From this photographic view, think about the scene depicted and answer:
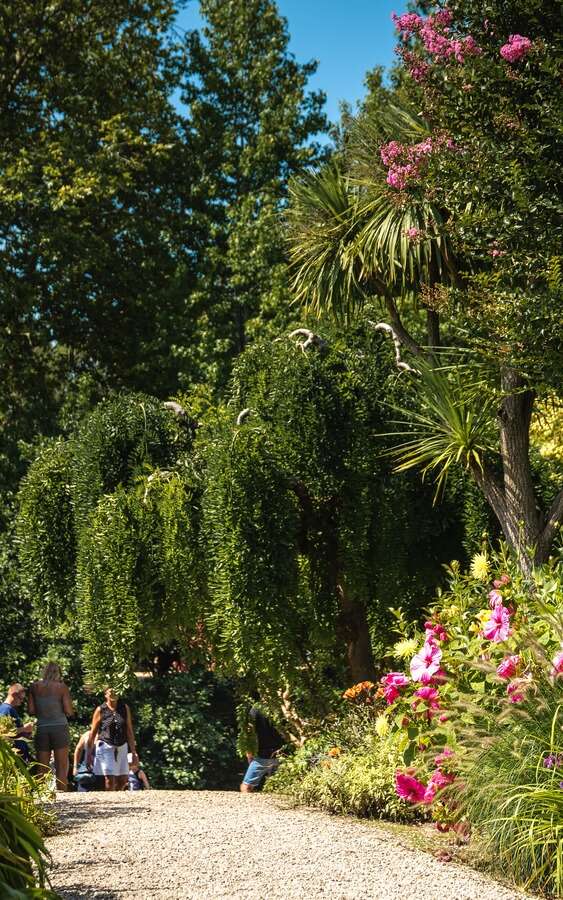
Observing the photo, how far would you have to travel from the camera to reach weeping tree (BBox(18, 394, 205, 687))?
809cm

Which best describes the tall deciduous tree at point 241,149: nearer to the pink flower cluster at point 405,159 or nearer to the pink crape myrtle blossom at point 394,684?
the pink flower cluster at point 405,159

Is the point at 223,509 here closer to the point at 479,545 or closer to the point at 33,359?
the point at 479,545

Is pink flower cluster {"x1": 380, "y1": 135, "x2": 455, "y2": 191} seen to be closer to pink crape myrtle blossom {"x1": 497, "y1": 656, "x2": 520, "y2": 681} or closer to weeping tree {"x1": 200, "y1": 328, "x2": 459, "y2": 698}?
weeping tree {"x1": 200, "y1": 328, "x2": 459, "y2": 698}

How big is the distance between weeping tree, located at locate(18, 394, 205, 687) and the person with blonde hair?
738mm

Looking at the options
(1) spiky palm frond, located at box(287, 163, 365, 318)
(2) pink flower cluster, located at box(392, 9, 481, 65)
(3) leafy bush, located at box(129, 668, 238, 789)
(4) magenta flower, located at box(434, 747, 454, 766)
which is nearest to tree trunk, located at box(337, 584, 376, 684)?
(1) spiky palm frond, located at box(287, 163, 365, 318)

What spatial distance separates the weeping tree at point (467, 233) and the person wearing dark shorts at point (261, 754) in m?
2.73

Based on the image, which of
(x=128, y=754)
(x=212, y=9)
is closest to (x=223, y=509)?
(x=128, y=754)

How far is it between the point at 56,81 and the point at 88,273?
3.01 meters

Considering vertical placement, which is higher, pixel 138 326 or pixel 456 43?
pixel 138 326

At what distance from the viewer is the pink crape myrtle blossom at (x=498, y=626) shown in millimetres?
5684

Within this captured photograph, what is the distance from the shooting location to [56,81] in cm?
1598

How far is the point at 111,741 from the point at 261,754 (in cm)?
136

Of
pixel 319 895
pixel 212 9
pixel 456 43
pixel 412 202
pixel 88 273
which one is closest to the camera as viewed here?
pixel 319 895

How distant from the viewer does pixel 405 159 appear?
303 inches
